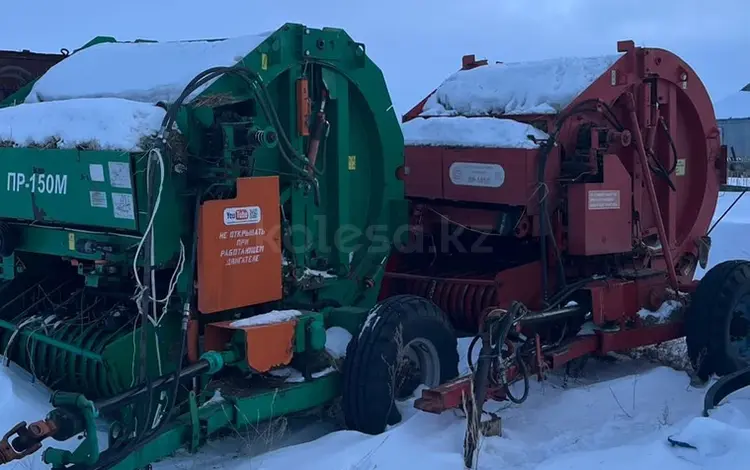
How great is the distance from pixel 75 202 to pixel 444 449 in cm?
237

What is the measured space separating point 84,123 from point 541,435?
3083mm

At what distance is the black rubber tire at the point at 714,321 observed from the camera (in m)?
6.24

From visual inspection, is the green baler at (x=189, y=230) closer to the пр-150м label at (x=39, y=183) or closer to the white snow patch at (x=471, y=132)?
the пр-150м label at (x=39, y=183)

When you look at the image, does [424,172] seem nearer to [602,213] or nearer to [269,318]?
[602,213]

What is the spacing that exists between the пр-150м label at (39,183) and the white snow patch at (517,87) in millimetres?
3358

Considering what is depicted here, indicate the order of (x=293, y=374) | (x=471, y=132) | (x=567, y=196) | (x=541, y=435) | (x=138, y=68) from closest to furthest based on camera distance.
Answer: (x=293, y=374) < (x=541, y=435) < (x=138, y=68) < (x=567, y=196) < (x=471, y=132)

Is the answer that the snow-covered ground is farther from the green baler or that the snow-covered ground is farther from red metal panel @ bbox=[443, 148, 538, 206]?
red metal panel @ bbox=[443, 148, 538, 206]

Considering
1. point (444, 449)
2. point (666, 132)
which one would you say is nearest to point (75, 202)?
point (444, 449)

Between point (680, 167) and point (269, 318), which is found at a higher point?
point (680, 167)

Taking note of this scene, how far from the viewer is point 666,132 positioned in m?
6.98

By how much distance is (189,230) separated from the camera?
4.74 metres

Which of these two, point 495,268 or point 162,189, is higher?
point 162,189

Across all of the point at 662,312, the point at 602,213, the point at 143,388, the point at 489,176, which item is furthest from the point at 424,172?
the point at 143,388

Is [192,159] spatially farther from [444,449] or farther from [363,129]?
[444,449]
